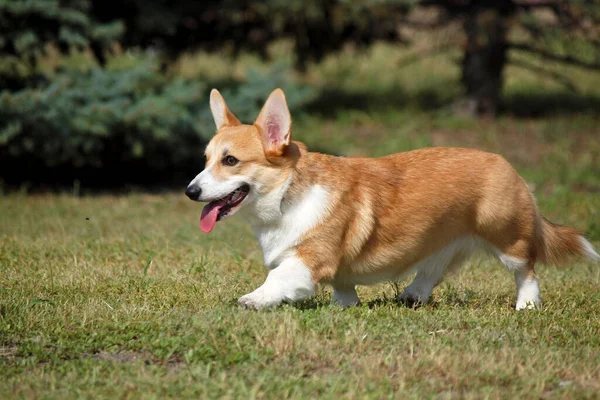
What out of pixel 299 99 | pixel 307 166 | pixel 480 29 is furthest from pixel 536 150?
pixel 307 166

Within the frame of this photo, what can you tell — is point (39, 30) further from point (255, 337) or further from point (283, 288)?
point (255, 337)

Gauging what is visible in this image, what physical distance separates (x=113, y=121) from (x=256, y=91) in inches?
78.3

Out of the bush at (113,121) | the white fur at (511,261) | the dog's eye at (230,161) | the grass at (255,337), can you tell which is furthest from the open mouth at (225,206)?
the bush at (113,121)

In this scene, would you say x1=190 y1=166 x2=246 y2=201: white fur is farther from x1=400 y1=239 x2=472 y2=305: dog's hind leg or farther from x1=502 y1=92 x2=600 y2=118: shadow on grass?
x1=502 y1=92 x2=600 y2=118: shadow on grass

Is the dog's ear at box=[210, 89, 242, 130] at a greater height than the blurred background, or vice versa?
the dog's ear at box=[210, 89, 242, 130]

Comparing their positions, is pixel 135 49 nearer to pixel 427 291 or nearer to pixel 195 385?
pixel 427 291

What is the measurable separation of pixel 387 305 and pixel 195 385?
69.7 inches

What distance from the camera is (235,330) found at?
13.9ft

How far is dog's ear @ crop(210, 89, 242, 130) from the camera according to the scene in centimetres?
519

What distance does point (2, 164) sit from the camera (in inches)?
408

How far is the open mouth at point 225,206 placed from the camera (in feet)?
15.3

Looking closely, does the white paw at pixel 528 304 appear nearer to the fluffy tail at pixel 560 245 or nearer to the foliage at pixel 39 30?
the fluffy tail at pixel 560 245

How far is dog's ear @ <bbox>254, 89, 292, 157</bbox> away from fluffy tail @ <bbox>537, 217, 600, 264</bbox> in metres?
1.90

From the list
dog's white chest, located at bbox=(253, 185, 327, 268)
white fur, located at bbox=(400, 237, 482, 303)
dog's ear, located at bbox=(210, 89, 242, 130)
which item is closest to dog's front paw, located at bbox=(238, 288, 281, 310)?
dog's white chest, located at bbox=(253, 185, 327, 268)
